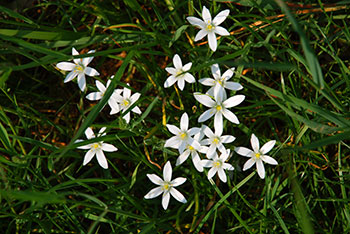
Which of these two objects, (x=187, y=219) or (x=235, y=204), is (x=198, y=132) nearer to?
(x=235, y=204)

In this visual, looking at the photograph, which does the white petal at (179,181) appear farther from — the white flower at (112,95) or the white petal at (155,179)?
the white flower at (112,95)

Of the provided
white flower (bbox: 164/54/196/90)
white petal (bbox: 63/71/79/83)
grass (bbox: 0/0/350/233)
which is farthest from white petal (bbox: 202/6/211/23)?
white petal (bbox: 63/71/79/83)

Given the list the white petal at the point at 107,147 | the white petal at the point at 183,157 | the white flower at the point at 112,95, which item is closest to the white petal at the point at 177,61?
the white flower at the point at 112,95

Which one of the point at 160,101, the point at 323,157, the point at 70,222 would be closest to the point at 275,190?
the point at 323,157

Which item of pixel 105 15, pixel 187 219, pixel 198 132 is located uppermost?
pixel 105 15

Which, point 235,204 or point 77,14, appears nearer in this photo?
point 235,204

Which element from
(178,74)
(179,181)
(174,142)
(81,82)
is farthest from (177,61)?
(179,181)
